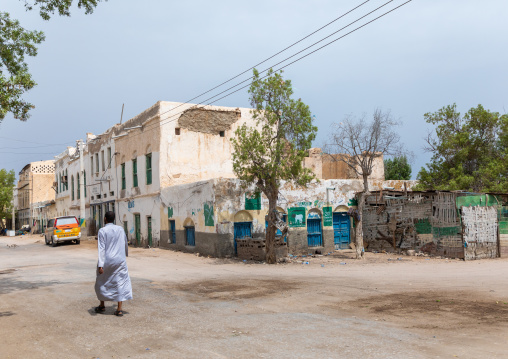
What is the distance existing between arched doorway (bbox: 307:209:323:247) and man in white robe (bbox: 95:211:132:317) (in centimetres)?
1567

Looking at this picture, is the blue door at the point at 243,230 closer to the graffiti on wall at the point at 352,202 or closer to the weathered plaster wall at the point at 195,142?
the graffiti on wall at the point at 352,202

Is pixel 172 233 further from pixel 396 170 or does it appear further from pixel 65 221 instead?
pixel 396 170

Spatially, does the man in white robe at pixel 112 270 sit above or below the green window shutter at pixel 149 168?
below

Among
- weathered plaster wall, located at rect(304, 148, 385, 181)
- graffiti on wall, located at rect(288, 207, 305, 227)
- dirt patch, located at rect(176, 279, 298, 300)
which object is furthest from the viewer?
weathered plaster wall, located at rect(304, 148, 385, 181)

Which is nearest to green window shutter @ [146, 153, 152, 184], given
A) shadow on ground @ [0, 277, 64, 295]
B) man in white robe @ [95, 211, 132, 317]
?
shadow on ground @ [0, 277, 64, 295]

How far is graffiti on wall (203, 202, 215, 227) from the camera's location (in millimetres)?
20587

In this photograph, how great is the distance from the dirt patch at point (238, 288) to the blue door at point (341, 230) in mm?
11966

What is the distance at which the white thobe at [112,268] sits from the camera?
7945 mm

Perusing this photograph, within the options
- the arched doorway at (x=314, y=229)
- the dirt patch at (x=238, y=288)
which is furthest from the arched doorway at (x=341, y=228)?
the dirt patch at (x=238, y=288)

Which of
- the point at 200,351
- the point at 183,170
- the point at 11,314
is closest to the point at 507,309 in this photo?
the point at 200,351

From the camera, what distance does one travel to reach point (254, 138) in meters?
17.2

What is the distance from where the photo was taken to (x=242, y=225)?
68.6ft

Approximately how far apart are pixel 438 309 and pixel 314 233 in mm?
14757

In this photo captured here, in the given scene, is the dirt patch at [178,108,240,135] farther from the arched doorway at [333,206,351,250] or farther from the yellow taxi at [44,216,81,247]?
the yellow taxi at [44,216,81,247]
